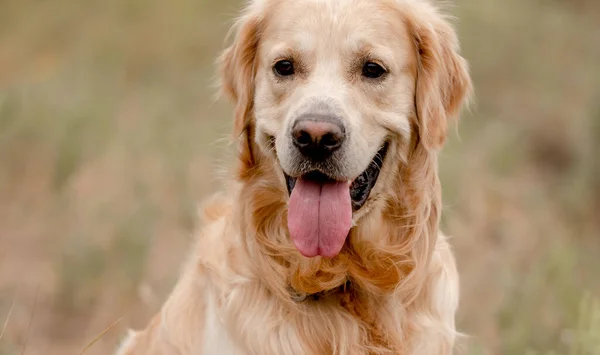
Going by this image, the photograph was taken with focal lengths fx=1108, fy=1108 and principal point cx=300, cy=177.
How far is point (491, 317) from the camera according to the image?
21.3 feet

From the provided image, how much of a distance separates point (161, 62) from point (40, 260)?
3.99m

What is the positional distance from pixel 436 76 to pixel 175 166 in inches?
159

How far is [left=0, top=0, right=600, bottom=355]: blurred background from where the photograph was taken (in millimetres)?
6523

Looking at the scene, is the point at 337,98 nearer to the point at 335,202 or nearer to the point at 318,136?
the point at 318,136

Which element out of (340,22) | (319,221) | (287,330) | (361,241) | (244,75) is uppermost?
(340,22)

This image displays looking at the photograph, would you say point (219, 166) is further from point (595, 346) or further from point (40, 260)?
point (40, 260)

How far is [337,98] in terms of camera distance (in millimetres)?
4109

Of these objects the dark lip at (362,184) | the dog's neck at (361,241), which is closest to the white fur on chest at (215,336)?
the dog's neck at (361,241)

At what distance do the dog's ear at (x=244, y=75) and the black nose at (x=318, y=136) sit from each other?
47 centimetres

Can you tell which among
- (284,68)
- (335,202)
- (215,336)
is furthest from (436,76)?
(215,336)

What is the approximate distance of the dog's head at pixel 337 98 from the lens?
4070 mm

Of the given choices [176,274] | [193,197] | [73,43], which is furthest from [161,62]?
[176,274]

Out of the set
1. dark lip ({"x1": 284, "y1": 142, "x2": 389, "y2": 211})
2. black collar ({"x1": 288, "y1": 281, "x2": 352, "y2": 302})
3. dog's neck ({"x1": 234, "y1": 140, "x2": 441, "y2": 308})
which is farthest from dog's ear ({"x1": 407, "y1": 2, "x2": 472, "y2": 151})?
black collar ({"x1": 288, "y1": 281, "x2": 352, "y2": 302})

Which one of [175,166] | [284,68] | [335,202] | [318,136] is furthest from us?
[175,166]
